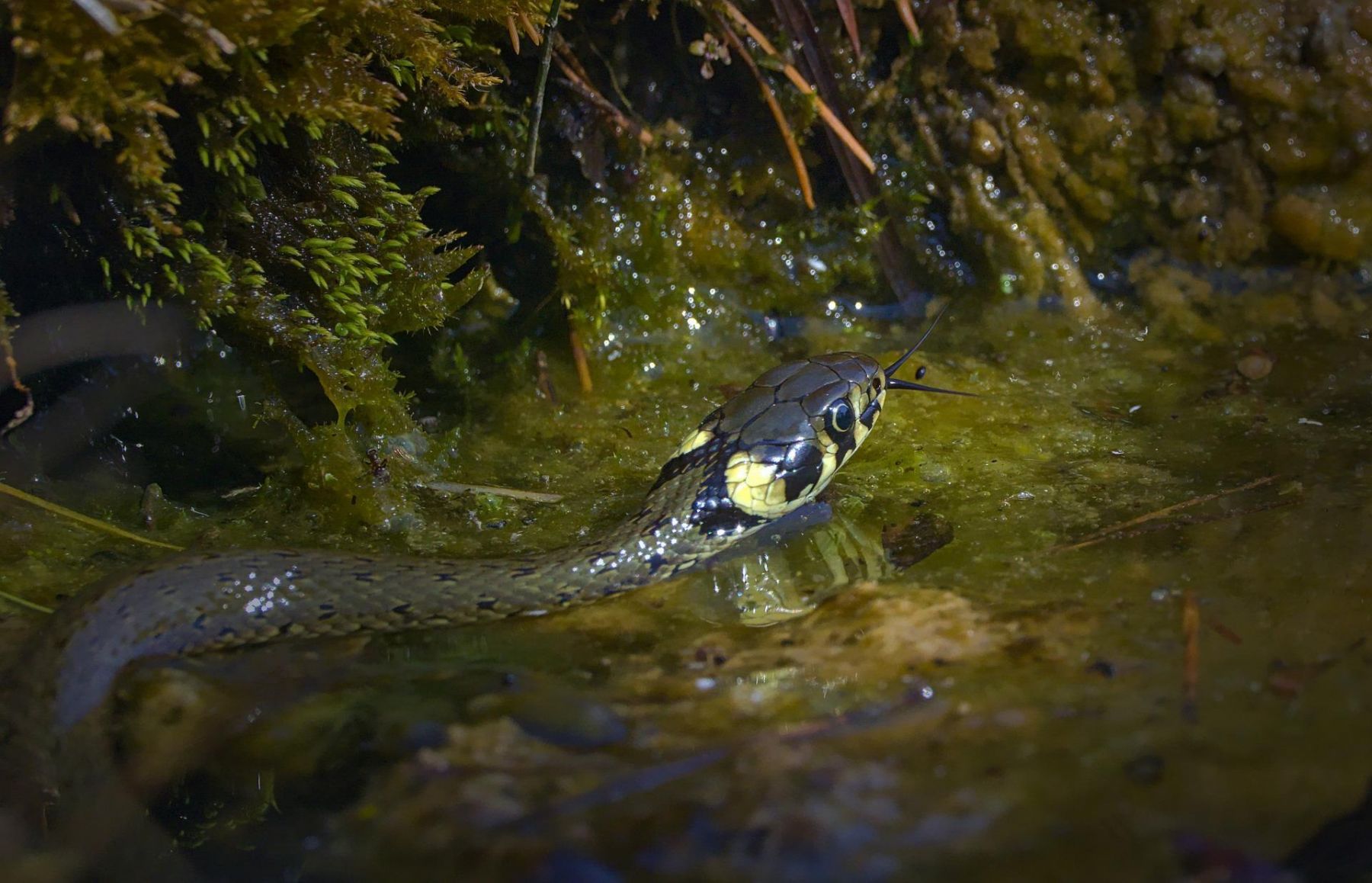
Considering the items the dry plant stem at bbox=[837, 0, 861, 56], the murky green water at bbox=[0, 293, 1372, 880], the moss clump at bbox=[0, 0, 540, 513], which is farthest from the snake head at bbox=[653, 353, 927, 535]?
the dry plant stem at bbox=[837, 0, 861, 56]

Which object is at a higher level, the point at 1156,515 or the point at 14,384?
the point at 14,384

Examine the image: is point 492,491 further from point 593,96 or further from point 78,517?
point 593,96

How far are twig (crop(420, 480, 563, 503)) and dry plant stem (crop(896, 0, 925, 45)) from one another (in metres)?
2.53

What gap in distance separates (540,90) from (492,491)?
1.47 metres

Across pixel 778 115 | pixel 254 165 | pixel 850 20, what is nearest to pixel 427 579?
pixel 254 165

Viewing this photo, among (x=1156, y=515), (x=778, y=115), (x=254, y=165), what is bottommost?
(x=1156, y=515)

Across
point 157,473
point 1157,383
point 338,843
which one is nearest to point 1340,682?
point 338,843

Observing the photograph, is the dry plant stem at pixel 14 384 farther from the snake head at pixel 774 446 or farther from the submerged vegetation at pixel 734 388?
the snake head at pixel 774 446

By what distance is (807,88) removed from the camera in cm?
390

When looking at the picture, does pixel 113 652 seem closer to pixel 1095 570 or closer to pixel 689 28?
pixel 1095 570

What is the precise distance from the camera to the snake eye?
3252 millimetres

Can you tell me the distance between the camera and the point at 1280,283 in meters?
4.19

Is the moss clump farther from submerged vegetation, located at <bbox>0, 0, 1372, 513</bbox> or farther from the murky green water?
the murky green water

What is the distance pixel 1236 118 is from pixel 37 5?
4406 mm
